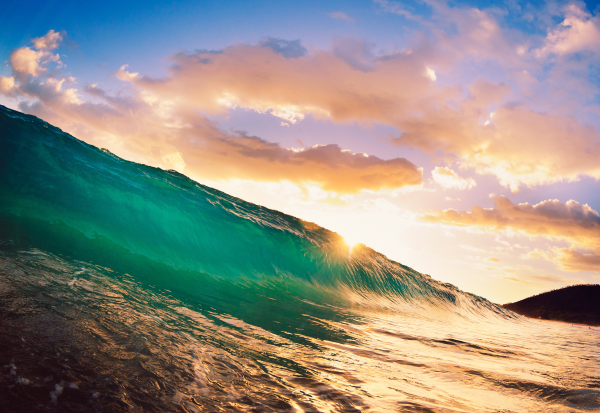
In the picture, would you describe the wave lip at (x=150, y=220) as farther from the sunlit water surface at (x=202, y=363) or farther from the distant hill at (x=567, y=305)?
the distant hill at (x=567, y=305)

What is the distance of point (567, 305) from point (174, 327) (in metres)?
55.7

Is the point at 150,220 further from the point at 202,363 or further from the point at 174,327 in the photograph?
the point at 202,363

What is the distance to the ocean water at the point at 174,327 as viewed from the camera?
1.88 meters

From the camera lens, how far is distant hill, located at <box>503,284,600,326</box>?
35156 millimetres

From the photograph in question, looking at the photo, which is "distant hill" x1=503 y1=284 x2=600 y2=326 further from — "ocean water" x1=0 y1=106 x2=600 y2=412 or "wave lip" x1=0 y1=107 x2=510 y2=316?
"ocean water" x1=0 y1=106 x2=600 y2=412

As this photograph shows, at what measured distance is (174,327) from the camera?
121 inches

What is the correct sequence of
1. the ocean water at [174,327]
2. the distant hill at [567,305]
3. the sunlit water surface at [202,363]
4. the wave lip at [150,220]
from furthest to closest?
the distant hill at [567,305] < the wave lip at [150,220] < the ocean water at [174,327] < the sunlit water surface at [202,363]

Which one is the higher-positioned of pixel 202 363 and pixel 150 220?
pixel 150 220

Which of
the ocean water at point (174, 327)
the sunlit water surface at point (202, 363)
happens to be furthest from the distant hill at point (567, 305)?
the sunlit water surface at point (202, 363)

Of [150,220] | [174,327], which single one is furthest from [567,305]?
[174,327]

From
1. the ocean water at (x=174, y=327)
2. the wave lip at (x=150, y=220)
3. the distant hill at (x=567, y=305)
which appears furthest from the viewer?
the distant hill at (x=567, y=305)

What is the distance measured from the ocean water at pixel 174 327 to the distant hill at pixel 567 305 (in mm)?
40637

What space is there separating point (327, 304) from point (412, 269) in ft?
37.4

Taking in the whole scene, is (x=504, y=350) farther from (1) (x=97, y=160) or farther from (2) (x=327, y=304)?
(1) (x=97, y=160)
